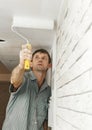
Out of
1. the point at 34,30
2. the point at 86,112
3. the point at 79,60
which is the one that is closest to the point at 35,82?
the point at 34,30

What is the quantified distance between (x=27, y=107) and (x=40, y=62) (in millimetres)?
376

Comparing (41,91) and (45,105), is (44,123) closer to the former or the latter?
(45,105)

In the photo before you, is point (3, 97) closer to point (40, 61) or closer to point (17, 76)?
point (40, 61)

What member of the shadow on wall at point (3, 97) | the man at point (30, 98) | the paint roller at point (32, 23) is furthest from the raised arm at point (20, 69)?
the shadow on wall at point (3, 97)

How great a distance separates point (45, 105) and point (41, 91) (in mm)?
121

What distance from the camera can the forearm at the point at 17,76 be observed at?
4.60 ft

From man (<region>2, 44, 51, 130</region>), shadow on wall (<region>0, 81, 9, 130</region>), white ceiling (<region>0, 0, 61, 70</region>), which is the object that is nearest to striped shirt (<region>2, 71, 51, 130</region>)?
man (<region>2, 44, 51, 130</region>)

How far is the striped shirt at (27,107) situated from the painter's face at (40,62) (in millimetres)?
71

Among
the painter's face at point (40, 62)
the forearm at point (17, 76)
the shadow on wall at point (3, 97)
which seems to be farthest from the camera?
the shadow on wall at point (3, 97)

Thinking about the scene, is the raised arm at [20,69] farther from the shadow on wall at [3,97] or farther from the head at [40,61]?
the shadow on wall at [3,97]

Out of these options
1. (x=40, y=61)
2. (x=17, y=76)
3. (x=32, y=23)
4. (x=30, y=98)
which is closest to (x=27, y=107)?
(x=30, y=98)

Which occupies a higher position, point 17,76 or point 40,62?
point 40,62

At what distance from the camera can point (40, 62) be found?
5.49ft

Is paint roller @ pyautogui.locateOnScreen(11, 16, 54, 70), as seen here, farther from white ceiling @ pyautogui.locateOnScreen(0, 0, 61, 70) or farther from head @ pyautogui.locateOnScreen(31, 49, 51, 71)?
head @ pyautogui.locateOnScreen(31, 49, 51, 71)
